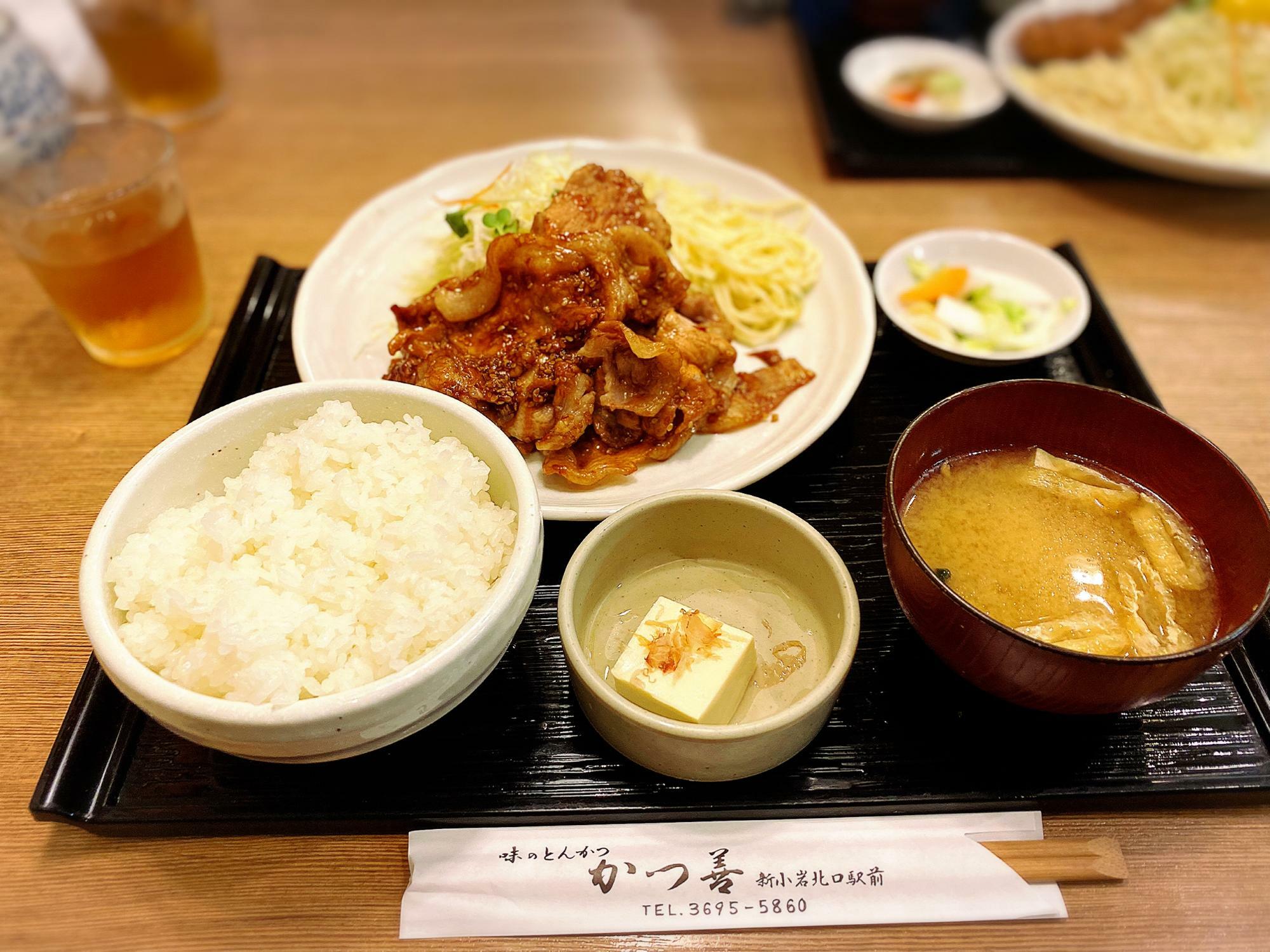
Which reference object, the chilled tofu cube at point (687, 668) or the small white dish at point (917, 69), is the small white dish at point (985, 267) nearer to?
the small white dish at point (917, 69)

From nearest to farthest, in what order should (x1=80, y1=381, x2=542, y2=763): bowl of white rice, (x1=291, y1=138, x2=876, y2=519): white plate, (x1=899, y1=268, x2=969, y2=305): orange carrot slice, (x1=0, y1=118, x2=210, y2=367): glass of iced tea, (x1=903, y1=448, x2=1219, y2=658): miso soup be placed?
(x1=80, y1=381, x2=542, y2=763): bowl of white rice → (x1=903, y1=448, x2=1219, y2=658): miso soup → (x1=291, y1=138, x2=876, y2=519): white plate → (x1=0, y1=118, x2=210, y2=367): glass of iced tea → (x1=899, y1=268, x2=969, y2=305): orange carrot slice

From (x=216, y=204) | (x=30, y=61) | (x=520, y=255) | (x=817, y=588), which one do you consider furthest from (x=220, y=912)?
(x=30, y=61)

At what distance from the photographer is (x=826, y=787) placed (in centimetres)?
165

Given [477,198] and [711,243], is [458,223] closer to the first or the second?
[477,198]

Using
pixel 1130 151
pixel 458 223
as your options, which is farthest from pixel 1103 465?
pixel 1130 151

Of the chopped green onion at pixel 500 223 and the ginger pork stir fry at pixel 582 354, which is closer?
the ginger pork stir fry at pixel 582 354

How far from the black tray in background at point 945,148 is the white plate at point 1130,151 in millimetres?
111

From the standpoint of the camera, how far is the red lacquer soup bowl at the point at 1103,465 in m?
1.46

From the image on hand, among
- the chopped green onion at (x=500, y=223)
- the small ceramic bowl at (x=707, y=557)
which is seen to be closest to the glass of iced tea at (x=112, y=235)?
the chopped green onion at (x=500, y=223)

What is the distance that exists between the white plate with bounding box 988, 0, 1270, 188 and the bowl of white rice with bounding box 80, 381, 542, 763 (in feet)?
10.1

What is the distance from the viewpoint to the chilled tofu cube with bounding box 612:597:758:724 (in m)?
1.54

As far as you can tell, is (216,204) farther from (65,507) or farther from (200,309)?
(65,507)

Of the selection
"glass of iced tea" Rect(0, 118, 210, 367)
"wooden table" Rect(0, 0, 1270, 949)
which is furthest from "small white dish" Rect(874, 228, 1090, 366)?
"glass of iced tea" Rect(0, 118, 210, 367)

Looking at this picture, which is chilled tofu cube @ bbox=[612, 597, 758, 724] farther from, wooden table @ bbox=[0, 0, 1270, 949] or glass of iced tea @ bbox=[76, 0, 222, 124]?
glass of iced tea @ bbox=[76, 0, 222, 124]
